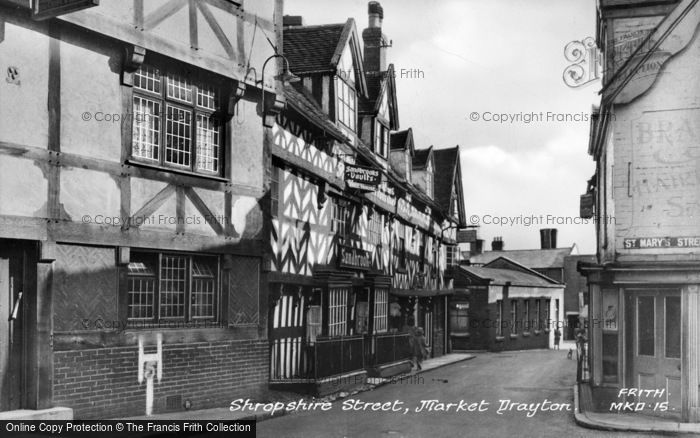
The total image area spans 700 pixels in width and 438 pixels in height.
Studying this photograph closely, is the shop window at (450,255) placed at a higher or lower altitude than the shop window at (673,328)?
higher

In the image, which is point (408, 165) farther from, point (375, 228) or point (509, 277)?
point (509, 277)

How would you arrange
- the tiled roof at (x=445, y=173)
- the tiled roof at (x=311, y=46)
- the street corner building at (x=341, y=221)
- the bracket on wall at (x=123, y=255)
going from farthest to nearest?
the tiled roof at (x=445, y=173) < the tiled roof at (x=311, y=46) < the street corner building at (x=341, y=221) < the bracket on wall at (x=123, y=255)

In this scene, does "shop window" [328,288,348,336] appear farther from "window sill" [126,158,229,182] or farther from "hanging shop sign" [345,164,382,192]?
"window sill" [126,158,229,182]

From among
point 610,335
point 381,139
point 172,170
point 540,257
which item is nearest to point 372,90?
point 381,139

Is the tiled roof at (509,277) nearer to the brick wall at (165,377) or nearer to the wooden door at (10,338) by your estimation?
the brick wall at (165,377)

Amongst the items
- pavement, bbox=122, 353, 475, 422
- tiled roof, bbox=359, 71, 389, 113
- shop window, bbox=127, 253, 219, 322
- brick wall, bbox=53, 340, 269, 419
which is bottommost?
pavement, bbox=122, 353, 475, 422

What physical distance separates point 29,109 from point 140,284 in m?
3.39

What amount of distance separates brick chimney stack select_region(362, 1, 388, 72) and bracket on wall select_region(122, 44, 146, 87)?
58.8ft

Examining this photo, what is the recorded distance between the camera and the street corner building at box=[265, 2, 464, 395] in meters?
17.2

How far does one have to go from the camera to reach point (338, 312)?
20453 millimetres

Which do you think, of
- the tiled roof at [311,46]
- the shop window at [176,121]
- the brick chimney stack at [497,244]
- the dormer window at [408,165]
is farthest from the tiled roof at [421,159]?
the brick chimney stack at [497,244]

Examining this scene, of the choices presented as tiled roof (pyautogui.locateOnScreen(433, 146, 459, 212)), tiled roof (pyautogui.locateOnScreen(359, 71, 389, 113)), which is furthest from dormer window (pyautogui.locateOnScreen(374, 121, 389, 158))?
tiled roof (pyautogui.locateOnScreen(433, 146, 459, 212))

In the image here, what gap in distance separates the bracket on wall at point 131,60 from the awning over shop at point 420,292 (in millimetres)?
15934

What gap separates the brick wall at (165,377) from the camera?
11406 millimetres
